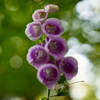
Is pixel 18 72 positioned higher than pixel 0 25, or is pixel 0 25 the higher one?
pixel 0 25

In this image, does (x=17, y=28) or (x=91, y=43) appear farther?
(x=91, y=43)

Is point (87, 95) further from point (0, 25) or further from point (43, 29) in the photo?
point (43, 29)

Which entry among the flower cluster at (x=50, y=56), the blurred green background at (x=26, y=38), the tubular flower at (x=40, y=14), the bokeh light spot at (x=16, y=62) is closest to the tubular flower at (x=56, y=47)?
the flower cluster at (x=50, y=56)

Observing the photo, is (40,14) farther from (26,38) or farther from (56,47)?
(26,38)

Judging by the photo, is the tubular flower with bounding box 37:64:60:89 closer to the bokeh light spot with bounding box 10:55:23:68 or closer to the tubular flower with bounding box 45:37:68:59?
the tubular flower with bounding box 45:37:68:59

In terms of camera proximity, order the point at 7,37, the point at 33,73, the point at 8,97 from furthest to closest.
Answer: the point at 8,97, the point at 33,73, the point at 7,37

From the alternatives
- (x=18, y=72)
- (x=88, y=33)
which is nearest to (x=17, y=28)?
(x=18, y=72)

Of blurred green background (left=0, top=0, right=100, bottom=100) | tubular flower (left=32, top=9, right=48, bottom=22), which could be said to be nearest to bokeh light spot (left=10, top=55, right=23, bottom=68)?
blurred green background (left=0, top=0, right=100, bottom=100)

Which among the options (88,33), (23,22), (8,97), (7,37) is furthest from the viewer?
(8,97)
